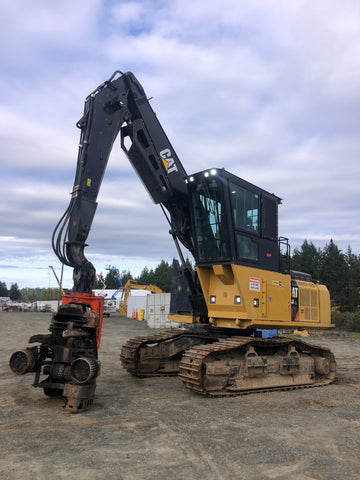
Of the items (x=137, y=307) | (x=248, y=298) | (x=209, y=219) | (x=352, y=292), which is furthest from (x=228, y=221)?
(x=352, y=292)

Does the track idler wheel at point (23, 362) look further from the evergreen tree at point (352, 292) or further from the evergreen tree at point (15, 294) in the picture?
the evergreen tree at point (15, 294)

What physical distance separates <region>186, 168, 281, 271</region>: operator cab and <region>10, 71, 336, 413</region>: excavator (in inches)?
0.9

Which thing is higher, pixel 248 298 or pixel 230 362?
pixel 248 298

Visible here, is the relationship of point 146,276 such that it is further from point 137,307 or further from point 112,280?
point 137,307

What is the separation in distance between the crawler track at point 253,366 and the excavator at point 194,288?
25mm

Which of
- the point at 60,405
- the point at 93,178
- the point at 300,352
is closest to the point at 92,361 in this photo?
the point at 60,405

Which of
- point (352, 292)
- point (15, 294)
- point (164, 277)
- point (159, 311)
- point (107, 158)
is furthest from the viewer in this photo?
point (15, 294)

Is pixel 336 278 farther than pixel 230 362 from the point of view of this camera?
Yes

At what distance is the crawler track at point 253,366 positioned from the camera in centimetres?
766

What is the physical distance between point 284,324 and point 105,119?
20.2 ft

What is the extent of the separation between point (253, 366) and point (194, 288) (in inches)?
90.3

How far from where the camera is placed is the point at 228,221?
28.3ft

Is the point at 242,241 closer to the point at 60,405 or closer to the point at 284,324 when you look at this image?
the point at 284,324

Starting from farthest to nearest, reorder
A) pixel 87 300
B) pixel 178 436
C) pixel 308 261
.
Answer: pixel 308 261 → pixel 87 300 → pixel 178 436
